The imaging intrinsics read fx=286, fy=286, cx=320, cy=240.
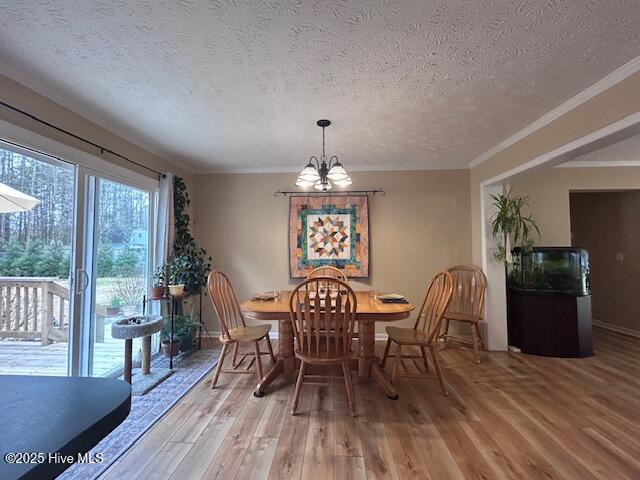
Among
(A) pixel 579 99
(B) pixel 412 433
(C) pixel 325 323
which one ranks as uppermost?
(A) pixel 579 99

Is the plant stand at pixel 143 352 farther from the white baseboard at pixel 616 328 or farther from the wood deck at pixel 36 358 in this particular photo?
the white baseboard at pixel 616 328

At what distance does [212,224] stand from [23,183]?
7.14 feet

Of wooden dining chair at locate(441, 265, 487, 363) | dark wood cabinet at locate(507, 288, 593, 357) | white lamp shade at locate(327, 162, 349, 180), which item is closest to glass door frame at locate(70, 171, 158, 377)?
white lamp shade at locate(327, 162, 349, 180)

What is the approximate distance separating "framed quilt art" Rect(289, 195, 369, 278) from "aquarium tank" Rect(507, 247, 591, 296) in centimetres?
186

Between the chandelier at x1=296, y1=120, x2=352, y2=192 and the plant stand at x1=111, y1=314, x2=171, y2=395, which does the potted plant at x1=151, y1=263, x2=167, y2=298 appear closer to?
the plant stand at x1=111, y1=314, x2=171, y2=395

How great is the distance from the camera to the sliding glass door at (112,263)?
247 centimetres

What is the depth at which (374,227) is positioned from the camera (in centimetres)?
395

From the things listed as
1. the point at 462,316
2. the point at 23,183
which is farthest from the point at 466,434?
the point at 23,183

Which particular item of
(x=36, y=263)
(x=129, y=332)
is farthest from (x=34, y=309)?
(x=129, y=332)

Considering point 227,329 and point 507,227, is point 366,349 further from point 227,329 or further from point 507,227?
point 507,227

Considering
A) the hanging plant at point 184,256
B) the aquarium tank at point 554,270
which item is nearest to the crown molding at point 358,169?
the hanging plant at point 184,256

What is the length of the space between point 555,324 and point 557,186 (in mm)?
1793

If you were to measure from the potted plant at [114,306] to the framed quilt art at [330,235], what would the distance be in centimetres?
195

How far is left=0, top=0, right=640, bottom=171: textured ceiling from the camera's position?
1362 mm
